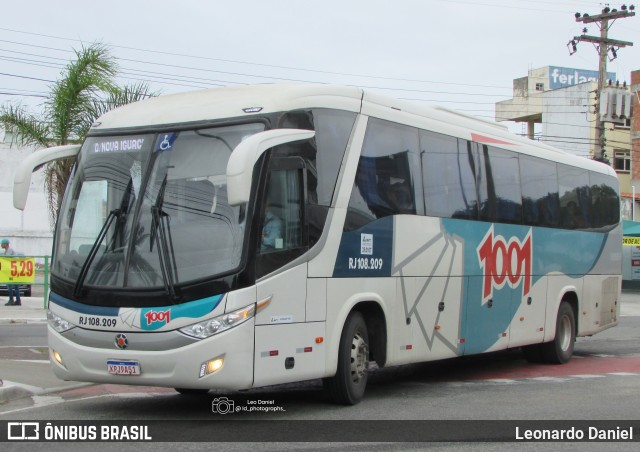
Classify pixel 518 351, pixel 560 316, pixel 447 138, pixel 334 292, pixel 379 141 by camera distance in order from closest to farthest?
pixel 334 292
pixel 379 141
pixel 447 138
pixel 560 316
pixel 518 351

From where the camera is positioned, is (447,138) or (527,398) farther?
(447,138)

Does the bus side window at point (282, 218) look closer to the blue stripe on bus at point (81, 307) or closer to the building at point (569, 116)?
the blue stripe on bus at point (81, 307)

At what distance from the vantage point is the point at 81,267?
30.2ft

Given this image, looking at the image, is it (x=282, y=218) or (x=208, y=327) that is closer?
(x=208, y=327)

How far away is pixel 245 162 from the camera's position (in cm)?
802

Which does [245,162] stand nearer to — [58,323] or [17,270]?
[58,323]

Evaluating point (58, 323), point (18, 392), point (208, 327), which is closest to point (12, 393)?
point (18, 392)

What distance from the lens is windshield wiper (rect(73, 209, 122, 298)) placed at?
916 centimetres

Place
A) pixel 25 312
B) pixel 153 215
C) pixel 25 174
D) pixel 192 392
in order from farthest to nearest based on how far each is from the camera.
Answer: pixel 25 312 → pixel 192 392 → pixel 25 174 → pixel 153 215

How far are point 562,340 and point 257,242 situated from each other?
8827 millimetres

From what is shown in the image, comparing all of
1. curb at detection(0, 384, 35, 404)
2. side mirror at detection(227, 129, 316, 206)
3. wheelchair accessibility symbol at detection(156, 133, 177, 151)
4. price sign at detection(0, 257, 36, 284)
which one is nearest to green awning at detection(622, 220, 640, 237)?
price sign at detection(0, 257, 36, 284)

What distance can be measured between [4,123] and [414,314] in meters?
11.3

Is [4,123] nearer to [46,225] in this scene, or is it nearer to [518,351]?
[518,351]

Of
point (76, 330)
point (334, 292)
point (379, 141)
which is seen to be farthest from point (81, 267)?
point (379, 141)
